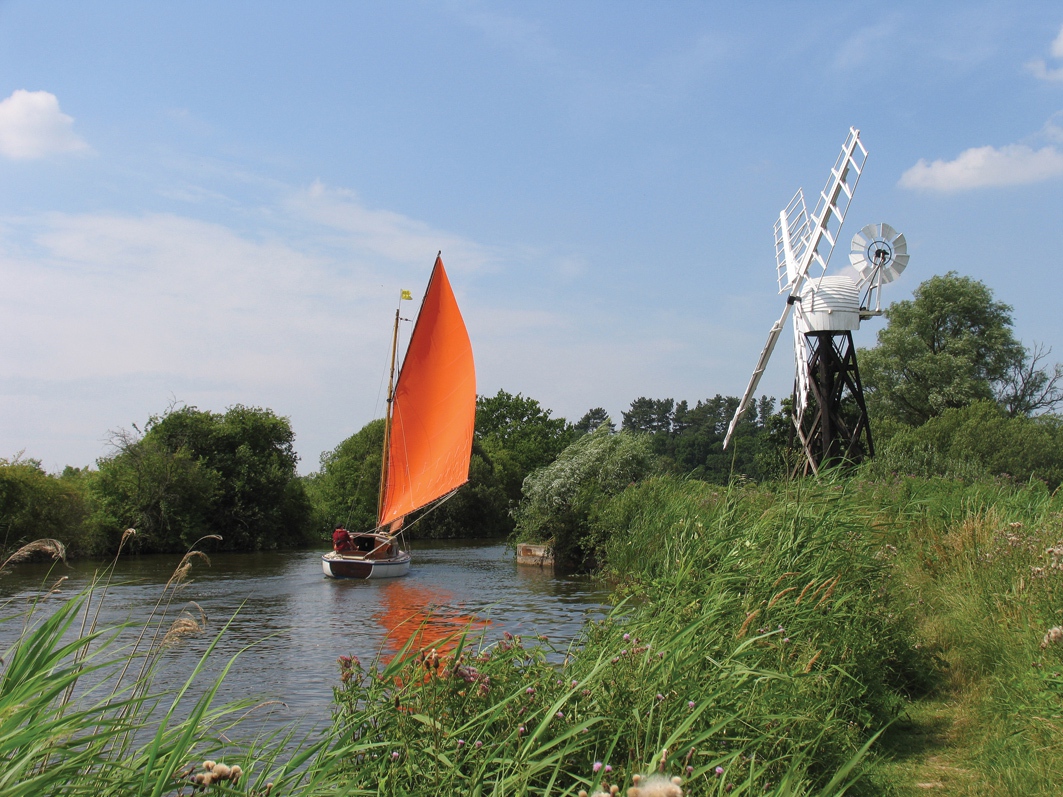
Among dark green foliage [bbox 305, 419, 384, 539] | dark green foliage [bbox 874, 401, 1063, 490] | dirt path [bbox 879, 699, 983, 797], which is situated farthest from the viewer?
dark green foliage [bbox 305, 419, 384, 539]

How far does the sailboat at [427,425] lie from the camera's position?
26.5 meters

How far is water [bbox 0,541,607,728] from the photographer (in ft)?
34.9

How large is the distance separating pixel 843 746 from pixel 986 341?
45.5 metres

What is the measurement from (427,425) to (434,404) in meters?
0.76

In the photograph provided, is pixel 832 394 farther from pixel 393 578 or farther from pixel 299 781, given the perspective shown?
pixel 299 781

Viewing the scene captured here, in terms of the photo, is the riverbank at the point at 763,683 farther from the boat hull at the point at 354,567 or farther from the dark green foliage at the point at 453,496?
the dark green foliage at the point at 453,496

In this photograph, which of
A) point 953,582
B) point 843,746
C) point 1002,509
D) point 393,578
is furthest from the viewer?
point 393,578

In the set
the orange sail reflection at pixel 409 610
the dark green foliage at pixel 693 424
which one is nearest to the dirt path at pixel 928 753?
the orange sail reflection at pixel 409 610

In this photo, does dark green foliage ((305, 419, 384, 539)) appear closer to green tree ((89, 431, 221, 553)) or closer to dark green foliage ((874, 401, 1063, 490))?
green tree ((89, 431, 221, 553))

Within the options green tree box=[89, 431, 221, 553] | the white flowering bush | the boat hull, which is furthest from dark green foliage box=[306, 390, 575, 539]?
the boat hull

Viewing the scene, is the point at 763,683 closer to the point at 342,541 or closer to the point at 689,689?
the point at 689,689

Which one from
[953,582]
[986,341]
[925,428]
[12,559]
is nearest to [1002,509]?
[953,582]

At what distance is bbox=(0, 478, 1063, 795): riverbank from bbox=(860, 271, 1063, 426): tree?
37.0 meters

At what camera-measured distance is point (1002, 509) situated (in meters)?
9.23
